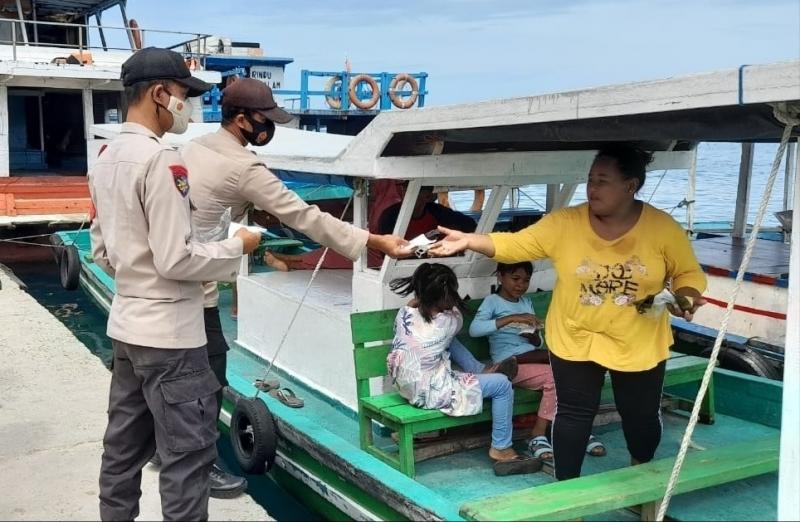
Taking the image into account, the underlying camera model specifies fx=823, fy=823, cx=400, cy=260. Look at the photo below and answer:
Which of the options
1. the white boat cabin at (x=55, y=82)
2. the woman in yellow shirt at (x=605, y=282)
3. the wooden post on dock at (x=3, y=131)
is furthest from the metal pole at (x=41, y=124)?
the woman in yellow shirt at (x=605, y=282)

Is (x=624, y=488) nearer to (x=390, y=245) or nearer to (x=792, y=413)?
(x=792, y=413)

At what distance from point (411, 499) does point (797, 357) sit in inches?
68.9

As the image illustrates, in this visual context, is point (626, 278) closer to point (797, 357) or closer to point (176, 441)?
point (797, 357)

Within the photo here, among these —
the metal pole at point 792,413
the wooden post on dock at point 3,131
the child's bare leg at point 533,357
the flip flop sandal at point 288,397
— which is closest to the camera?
the metal pole at point 792,413

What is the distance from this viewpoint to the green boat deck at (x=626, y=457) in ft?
12.3

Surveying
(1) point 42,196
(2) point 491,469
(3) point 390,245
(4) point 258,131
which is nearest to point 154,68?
(4) point 258,131

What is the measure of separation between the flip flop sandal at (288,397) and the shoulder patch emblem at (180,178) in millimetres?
2608

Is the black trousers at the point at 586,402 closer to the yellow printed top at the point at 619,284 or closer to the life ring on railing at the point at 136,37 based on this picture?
the yellow printed top at the point at 619,284

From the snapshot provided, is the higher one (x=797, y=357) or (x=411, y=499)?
(x=797, y=357)

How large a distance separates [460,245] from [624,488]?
3.85 feet

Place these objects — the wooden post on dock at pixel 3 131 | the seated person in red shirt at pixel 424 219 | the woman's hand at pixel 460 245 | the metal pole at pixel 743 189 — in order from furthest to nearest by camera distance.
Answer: the wooden post on dock at pixel 3 131, the metal pole at pixel 743 189, the seated person in red shirt at pixel 424 219, the woman's hand at pixel 460 245

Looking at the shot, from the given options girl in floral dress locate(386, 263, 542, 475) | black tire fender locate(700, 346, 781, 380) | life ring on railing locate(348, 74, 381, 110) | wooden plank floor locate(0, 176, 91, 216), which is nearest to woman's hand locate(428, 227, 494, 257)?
girl in floral dress locate(386, 263, 542, 475)

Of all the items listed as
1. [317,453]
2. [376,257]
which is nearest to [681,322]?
[376,257]

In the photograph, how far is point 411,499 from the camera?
3.71 metres
